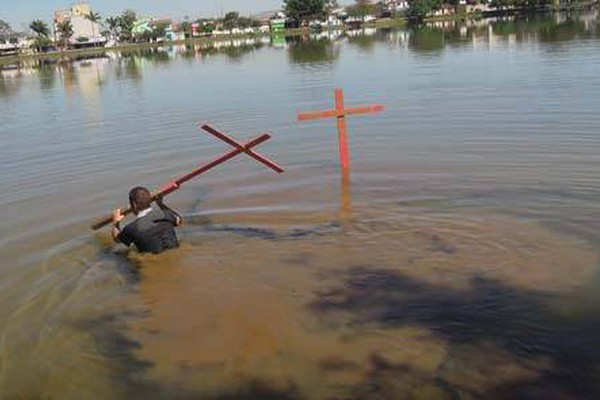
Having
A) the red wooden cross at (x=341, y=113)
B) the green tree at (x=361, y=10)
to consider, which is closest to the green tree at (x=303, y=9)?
the green tree at (x=361, y=10)

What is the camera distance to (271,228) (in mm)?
11242

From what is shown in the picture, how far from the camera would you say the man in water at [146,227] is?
9.35 meters

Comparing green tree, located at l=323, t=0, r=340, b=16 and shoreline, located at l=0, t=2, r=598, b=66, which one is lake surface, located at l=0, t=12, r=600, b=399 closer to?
shoreline, located at l=0, t=2, r=598, b=66

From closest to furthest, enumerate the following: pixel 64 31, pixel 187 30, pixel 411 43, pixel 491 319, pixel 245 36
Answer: pixel 491 319 < pixel 411 43 < pixel 64 31 < pixel 245 36 < pixel 187 30

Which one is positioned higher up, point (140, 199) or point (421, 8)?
point (421, 8)

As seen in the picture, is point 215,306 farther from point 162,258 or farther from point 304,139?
point 304,139

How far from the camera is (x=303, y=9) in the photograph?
145875 mm

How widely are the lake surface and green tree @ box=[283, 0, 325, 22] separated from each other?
422ft

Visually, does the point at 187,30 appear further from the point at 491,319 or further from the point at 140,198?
the point at 491,319

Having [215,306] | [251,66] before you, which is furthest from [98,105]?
[215,306]

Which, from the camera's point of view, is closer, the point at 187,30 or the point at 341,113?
the point at 341,113

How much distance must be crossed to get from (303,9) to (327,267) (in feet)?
470

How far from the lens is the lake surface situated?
21.5 ft

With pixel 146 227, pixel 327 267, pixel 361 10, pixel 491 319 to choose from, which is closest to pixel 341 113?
pixel 327 267
